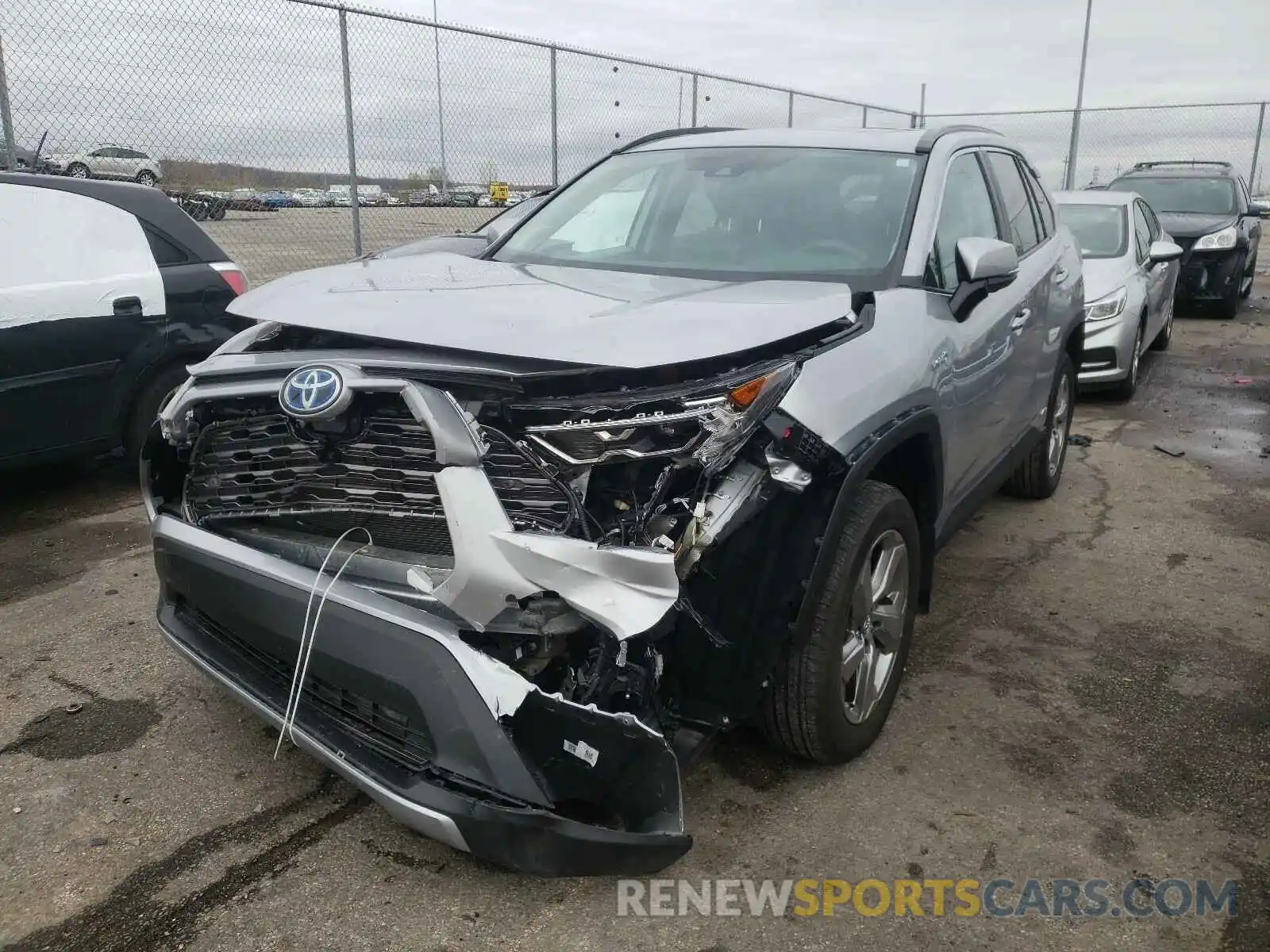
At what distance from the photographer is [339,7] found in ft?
24.1

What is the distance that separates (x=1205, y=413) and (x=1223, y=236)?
5145mm

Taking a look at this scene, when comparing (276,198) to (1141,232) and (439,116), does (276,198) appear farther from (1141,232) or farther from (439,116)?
(1141,232)

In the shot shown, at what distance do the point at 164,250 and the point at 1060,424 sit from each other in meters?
4.88

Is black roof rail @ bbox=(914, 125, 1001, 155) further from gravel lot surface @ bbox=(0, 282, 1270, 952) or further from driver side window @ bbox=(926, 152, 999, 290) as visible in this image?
gravel lot surface @ bbox=(0, 282, 1270, 952)

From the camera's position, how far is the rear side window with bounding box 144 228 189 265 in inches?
206

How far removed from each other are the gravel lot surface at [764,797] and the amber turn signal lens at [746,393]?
115cm

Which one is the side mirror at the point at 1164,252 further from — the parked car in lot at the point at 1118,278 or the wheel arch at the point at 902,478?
the wheel arch at the point at 902,478

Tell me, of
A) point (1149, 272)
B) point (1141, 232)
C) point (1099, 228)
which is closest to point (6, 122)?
point (1099, 228)

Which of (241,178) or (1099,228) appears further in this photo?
(1099,228)

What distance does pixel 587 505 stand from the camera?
224 cm

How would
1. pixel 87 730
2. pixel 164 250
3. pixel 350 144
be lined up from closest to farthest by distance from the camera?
pixel 87 730 → pixel 164 250 → pixel 350 144

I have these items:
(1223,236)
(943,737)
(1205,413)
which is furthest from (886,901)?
(1223,236)

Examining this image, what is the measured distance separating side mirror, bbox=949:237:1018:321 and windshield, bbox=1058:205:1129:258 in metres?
5.43

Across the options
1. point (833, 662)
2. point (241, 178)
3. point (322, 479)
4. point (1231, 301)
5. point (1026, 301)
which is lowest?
point (833, 662)
